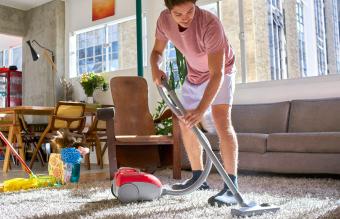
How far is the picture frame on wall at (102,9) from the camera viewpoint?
245 inches

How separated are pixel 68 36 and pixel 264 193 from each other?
17.9ft

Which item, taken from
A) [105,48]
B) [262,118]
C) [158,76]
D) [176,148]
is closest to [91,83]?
[105,48]

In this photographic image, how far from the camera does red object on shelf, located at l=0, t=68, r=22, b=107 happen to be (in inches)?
305

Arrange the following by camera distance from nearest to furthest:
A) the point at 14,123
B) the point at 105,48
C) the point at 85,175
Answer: the point at 85,175, the point at 14,123, the point at 105,48

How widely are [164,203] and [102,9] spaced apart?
5.03 metres

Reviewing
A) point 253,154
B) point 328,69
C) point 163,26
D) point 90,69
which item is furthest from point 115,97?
point 90,69

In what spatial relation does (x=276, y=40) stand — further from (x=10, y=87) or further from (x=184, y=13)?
(x=10, y=87)

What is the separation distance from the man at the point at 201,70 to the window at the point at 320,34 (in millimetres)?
2846

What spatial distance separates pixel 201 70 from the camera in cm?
205

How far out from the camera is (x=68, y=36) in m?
6.84

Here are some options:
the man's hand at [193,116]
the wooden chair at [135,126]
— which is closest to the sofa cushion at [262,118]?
the wooden chair at [135,126]

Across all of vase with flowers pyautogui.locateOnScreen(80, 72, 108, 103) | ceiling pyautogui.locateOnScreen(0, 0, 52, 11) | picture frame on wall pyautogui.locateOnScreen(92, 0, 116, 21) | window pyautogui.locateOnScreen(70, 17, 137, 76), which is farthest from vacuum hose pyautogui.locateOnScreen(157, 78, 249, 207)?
ceiling pyautogui.locateOnScreen(0, 0, 52, 11)

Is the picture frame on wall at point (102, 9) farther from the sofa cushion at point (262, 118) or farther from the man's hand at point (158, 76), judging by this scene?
the man's hand at point (158, 76)

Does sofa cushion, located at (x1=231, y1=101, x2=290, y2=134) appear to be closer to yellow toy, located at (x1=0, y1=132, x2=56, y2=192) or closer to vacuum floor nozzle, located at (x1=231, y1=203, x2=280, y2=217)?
yellow toy, located at (x1=0, y1=132, x2=56, y2=192)
